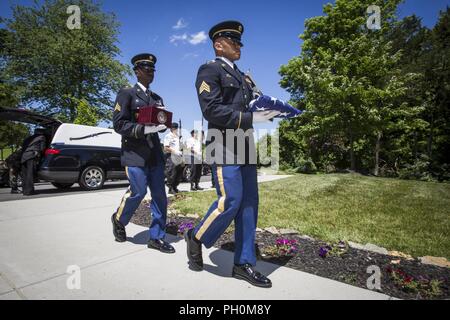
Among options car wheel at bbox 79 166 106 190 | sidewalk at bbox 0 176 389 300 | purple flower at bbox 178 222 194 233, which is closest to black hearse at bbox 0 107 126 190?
car wheel at bbox 79 166 106 190

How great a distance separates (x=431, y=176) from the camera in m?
18.8

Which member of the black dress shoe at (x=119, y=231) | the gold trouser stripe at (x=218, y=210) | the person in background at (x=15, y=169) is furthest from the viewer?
the person in background at (x=15, y=169)

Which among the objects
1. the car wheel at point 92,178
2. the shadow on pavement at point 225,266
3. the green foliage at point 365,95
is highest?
the green foliage at point 365,95

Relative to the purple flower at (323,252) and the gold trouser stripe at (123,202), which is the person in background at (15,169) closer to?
the gold trouser stripe at (123,202)

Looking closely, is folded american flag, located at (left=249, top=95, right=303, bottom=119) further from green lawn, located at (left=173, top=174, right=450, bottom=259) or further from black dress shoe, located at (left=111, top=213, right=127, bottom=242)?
black dress shoe, located at (left=111, top=213, right=127, bottom=242)

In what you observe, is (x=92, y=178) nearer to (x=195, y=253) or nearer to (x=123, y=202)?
(x=123, y=202)

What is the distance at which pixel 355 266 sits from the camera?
2572 mm

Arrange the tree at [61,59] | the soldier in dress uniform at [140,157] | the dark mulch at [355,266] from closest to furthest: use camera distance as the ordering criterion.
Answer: the dark mulch at [355,266] → the soldier in dress uniform at [140,157] → the tree at [61,59]

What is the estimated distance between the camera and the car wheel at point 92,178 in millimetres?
8352

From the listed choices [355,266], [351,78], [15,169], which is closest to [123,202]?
[355,266]

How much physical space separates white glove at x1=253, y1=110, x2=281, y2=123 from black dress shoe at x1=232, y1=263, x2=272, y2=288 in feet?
4.20

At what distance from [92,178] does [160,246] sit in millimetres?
6580

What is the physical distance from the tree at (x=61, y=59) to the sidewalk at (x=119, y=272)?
74.8ft

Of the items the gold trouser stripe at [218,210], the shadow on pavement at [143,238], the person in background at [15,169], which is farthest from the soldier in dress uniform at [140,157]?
the person in background at [15,169]
